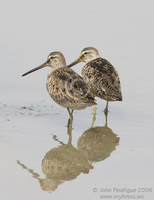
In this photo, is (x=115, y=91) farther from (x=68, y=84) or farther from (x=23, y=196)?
(x=23, y=196)

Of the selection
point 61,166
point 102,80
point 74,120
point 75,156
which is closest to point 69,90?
point 74,120

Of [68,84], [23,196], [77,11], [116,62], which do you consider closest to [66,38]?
[116,62]

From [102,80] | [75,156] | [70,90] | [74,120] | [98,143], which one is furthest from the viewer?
[102,80]

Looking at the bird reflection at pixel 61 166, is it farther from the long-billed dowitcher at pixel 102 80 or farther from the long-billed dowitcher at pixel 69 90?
the long-billed dowitcher at pixel 102 80

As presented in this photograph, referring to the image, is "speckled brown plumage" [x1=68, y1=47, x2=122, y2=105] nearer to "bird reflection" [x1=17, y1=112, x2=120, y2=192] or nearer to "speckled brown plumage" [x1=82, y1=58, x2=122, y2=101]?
"speckled brown plumage" [x1=82, y1=58, x2=122, y2=101]

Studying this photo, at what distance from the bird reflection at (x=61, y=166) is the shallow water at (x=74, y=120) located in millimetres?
13

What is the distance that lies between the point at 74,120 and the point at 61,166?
2.21 metres

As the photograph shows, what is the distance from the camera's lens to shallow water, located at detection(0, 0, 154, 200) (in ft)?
18.2

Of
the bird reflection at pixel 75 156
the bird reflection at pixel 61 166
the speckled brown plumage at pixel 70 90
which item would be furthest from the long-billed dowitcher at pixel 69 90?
the bird reflection at pixel 61 166

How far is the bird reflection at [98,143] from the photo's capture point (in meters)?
6.62

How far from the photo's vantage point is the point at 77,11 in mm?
16016

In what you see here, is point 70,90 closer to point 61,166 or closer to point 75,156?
point 75,156

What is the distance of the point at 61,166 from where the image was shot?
610 centimetres

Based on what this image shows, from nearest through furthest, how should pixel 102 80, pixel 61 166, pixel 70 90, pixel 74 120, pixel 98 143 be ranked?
pixel 61 166 → pixel 98 143 → pixel 70 90 → pixel 74 120 → pixel 102 80
